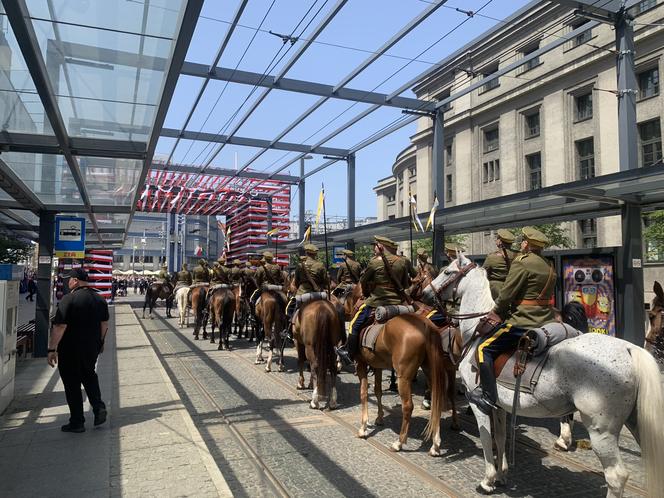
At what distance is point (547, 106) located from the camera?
34062mm

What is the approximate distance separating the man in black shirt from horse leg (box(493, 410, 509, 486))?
16.0 ft

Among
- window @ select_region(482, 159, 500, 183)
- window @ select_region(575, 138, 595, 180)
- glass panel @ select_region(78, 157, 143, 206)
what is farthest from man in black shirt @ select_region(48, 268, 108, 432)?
window @ select_region(482, 159, 500, 183)

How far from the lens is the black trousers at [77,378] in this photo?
6215 millimetres

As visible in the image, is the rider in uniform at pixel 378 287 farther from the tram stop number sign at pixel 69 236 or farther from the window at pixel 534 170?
the window at pixel 534 170

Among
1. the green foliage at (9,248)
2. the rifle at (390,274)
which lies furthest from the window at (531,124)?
the green foliage at (9,248)

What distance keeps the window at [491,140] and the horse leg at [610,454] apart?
38.0m

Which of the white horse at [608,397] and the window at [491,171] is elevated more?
the window at [491,171]

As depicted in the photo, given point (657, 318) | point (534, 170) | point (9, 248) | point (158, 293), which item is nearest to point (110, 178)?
point (657, 318)

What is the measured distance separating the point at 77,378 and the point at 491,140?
3906 cm

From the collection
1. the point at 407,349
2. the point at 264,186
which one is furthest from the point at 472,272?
the point at 264,186

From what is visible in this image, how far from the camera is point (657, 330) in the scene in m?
9.81

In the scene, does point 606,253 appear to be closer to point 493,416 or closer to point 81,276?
point 493,416

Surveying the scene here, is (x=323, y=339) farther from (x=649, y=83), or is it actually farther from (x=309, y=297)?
(x=649, y=83)

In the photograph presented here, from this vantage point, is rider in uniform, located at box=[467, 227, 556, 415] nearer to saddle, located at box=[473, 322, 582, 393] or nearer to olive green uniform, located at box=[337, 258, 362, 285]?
saddle, located at box=[473, 322, 582, 393]
